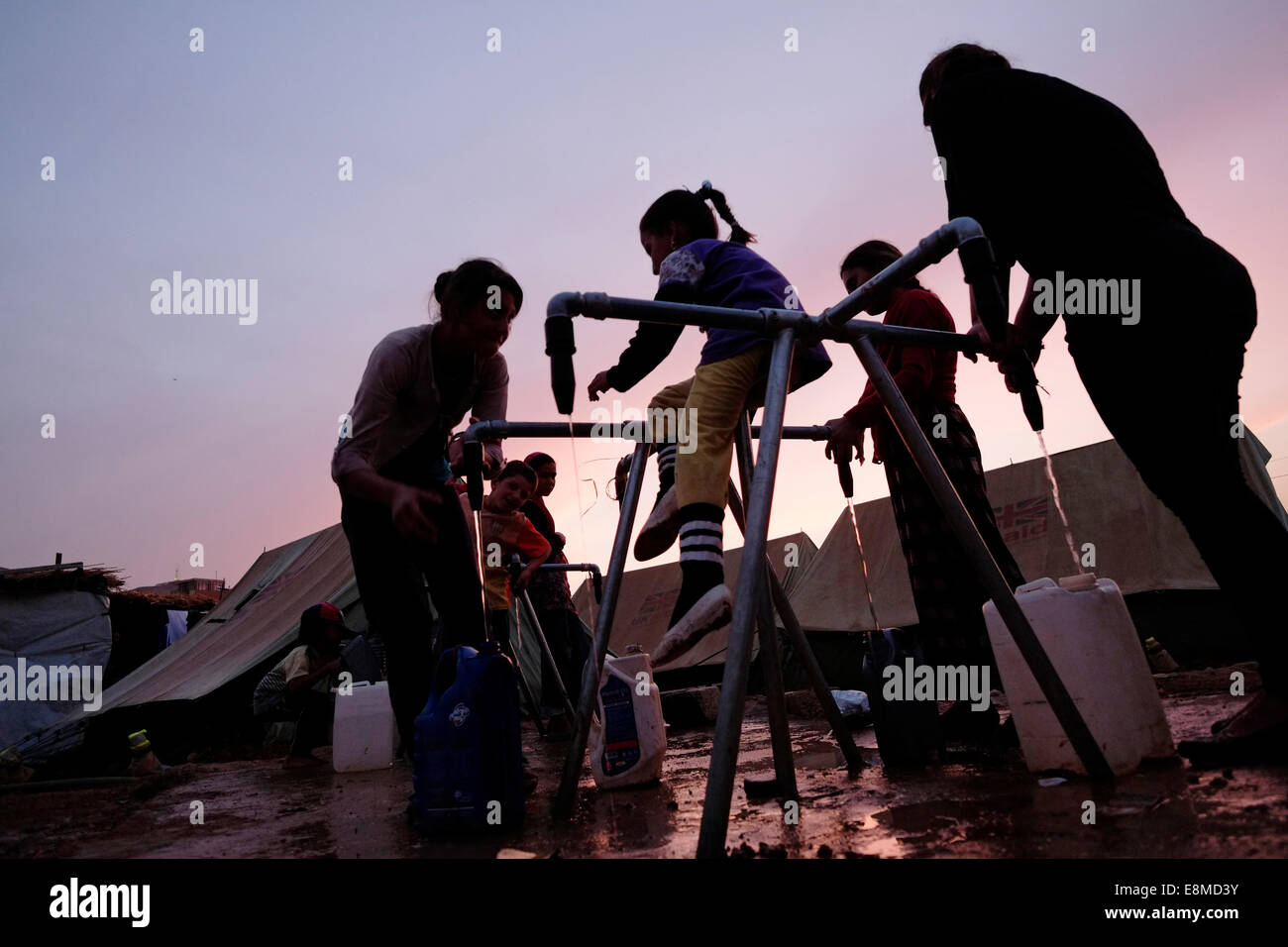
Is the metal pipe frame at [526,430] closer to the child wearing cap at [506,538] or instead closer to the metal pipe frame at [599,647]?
the metal pipe frame at [599,647]

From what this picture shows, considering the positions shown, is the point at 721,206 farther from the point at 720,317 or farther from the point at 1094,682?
the point at 1094,682

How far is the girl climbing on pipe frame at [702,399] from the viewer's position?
5.74 feet

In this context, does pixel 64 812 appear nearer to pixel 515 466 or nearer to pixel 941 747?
pixel 515 466

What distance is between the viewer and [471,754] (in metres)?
1.85

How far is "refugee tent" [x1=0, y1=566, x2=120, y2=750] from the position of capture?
1065 centimetres

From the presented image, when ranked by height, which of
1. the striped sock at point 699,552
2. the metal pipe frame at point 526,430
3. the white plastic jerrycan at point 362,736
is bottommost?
the white plastic jerrycan at point 362,736

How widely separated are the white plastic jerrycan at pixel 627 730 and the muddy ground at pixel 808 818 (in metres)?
0.07

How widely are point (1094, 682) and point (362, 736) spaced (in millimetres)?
3855

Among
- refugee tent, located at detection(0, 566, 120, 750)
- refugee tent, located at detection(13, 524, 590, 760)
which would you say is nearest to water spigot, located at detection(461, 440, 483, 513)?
refugee tent, located at detection(13, 524, 590, 760)

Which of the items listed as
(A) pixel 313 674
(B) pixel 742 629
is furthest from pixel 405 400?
(A) pixel 313 674

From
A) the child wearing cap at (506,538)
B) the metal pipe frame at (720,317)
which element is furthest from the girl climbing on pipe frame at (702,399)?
the child wearing cap at (506,538)

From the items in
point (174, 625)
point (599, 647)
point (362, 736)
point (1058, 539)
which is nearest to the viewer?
point (599, 647)
